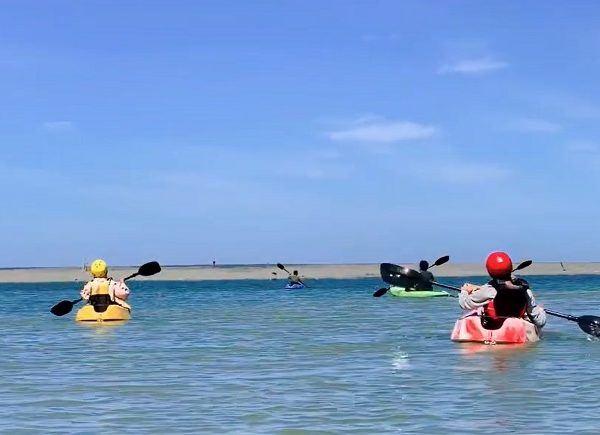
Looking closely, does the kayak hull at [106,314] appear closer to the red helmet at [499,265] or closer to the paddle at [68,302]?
the paddle at [68,302]

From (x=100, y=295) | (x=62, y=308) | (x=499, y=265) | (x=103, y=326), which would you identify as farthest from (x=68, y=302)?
(x=499, y=265)

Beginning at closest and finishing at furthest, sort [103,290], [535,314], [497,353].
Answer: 1. [497,353]
2. [535,314]
3. [103,290]

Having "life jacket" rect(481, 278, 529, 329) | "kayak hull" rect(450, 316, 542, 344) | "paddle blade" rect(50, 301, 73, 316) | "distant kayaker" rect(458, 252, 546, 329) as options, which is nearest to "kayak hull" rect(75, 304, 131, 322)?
"paddle blade" rect(50, 301, 73, 316)

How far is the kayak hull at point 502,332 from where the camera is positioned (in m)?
17.3

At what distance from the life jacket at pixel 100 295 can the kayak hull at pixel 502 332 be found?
10191 mm

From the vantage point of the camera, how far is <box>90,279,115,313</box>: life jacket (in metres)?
25.3

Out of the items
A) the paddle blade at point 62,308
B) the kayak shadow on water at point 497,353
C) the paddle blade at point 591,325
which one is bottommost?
the kayak shadow on water at point 497,353

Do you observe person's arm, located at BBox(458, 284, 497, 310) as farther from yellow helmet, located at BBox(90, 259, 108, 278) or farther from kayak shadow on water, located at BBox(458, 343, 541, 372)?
yellow helmet, located at BBox(90, 259, 108, 278)

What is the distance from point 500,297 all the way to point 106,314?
11.4 meters

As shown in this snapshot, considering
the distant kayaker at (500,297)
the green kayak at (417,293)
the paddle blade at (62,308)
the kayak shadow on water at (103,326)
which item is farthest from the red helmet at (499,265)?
the green kayak at (417,293)

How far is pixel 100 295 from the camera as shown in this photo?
25.6 meters

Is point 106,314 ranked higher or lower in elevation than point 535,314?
higher

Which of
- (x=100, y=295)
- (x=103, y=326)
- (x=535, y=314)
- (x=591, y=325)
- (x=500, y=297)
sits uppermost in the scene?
(x=100, y=295)

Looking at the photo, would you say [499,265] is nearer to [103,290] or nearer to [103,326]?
[103,326]
